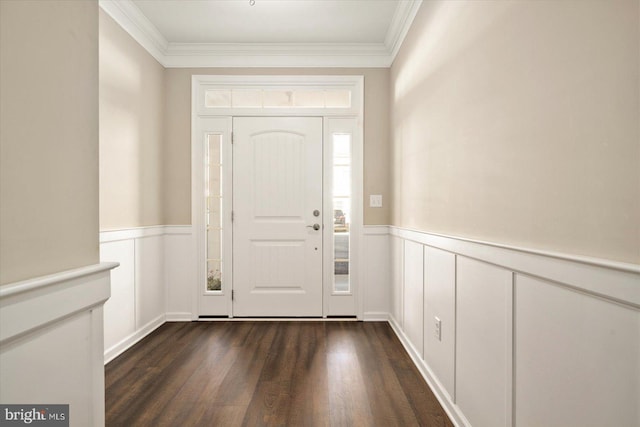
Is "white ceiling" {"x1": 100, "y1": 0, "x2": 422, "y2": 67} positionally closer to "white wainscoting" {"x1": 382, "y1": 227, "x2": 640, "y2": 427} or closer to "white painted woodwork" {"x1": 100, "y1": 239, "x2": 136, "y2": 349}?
"white painted woodwork" {"x1": 100, "y1": 239, "x2": 136, "y2": 349}

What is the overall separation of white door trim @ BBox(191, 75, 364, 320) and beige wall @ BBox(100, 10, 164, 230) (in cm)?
34

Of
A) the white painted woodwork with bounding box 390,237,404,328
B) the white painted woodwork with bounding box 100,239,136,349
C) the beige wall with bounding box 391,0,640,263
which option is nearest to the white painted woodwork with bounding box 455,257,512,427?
the beige wall with bounding box 391,0,640,263

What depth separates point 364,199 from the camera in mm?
3471

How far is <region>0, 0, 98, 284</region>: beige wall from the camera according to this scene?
28.0 inches

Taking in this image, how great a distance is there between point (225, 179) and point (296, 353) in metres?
1.78

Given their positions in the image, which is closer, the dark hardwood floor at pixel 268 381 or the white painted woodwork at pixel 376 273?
the dark hardwood floor at pixel 268 381

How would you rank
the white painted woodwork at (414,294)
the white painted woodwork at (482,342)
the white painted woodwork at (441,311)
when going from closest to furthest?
the white painted woodwork at (482,342) → the white painted woodwork at (441,311) → the white painted woodwork at (414,294)

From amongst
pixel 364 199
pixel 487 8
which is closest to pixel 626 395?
pixel 487 8

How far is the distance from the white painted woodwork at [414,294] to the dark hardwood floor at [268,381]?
0.17 meters

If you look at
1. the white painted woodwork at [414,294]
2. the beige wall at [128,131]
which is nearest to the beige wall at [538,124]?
the white painted woodwork at [414,294]

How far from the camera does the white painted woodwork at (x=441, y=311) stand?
6.09 feet

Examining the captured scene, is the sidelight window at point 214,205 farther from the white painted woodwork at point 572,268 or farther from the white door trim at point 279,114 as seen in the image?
the white painted woodwork at point 572,268

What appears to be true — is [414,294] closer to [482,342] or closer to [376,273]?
[376,273]

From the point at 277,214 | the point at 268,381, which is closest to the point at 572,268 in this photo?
the point at 268,381
